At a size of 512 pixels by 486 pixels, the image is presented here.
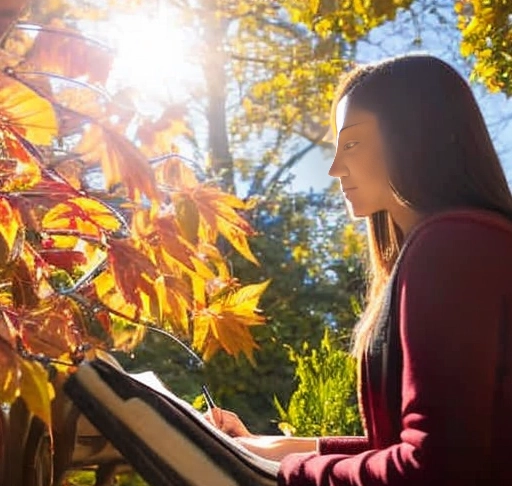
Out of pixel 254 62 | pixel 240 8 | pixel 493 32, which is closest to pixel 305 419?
pixel 493 32

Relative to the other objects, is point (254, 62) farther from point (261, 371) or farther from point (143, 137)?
point (143, 137)

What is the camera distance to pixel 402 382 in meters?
1.19

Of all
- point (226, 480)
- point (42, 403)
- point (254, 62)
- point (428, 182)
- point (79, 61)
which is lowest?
point (226, 480)

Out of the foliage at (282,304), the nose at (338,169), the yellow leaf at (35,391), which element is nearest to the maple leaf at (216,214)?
the nose at (338,169)

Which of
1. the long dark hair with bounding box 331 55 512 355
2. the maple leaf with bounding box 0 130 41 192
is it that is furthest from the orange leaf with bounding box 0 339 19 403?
the long dark hair with bounding box 331 55 512 355

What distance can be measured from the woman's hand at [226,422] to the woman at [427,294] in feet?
0.17

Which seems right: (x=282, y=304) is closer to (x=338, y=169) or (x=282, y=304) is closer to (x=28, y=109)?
(x=338, y=169)

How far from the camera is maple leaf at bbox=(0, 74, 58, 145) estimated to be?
1.06 meters

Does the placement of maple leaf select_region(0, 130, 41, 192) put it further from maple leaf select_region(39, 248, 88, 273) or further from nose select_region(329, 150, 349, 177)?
nose select_region(329, 150, 349, 177)

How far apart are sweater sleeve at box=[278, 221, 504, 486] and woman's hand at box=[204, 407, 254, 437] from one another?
324mm

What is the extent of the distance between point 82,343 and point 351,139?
0.41 m

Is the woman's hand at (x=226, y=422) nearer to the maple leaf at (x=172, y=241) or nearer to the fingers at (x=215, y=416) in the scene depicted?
the fingers at (x=215, y=416)

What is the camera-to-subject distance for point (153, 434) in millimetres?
1131

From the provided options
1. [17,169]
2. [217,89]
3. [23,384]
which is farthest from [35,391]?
[217,89]
